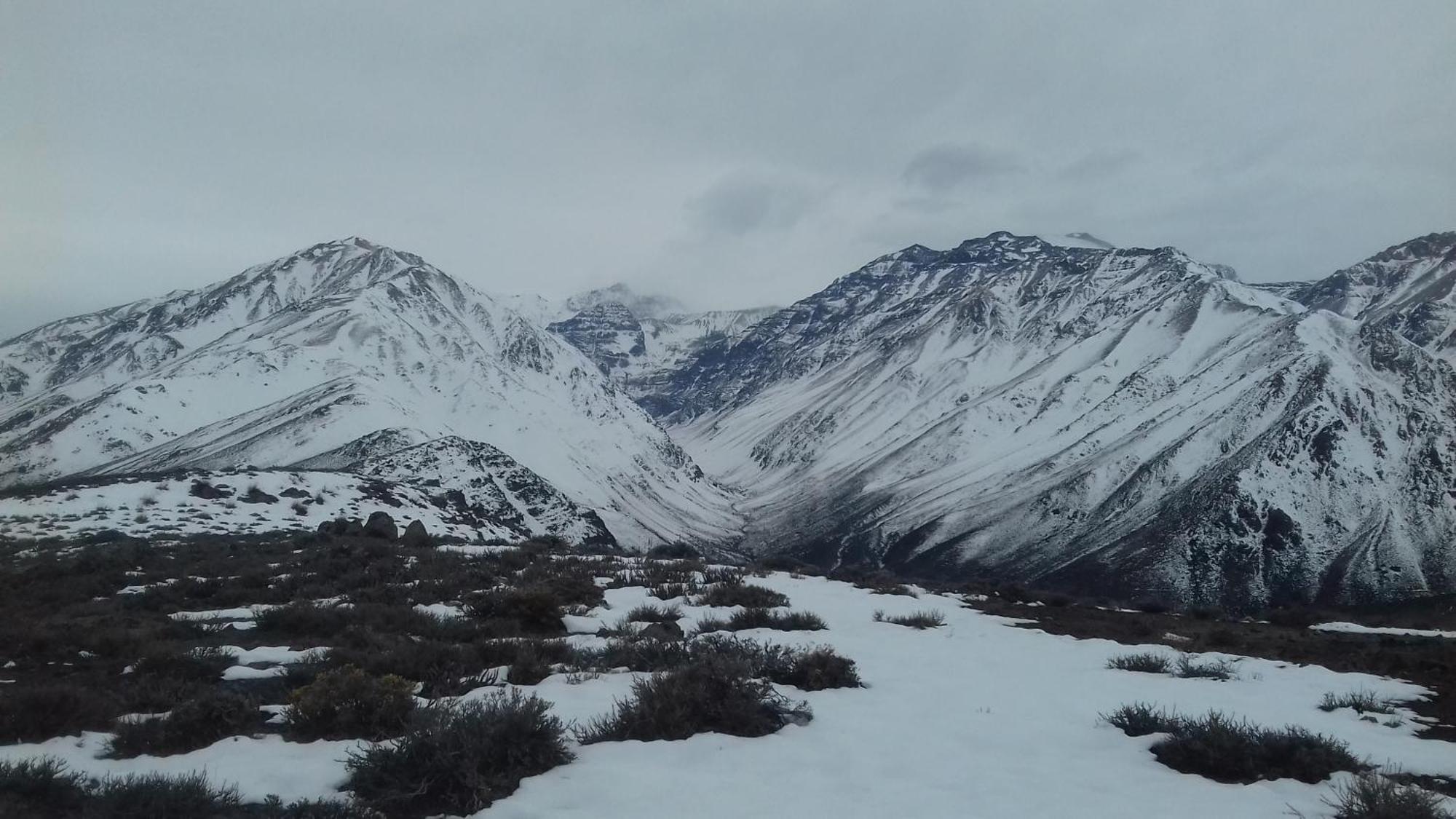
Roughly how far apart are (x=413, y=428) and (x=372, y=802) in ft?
278

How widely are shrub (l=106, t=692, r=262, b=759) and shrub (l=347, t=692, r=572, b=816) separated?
1646mm

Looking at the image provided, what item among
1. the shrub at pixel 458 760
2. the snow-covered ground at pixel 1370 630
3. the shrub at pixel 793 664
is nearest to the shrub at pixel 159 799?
the shrub at pixel 458 760

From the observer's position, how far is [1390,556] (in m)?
87.7

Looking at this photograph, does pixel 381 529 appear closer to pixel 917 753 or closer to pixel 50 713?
pixel 50 713

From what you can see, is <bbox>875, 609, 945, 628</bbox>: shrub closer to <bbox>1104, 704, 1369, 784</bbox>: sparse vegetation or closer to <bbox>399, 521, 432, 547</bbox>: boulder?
<bbox>1104, 704, 1369, 784</bbox>: sparse vegetation

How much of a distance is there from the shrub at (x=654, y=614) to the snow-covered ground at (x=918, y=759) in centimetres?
312

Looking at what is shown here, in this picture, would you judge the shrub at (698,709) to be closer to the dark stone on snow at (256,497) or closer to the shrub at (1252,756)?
the shrub at (1252,756)

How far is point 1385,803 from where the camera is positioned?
4.90m

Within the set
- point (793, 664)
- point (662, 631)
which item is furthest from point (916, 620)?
point (793, 664)

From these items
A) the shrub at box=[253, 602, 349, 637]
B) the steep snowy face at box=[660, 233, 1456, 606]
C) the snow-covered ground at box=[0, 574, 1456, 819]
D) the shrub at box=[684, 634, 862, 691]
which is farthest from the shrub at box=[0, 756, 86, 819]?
the steep snowy face at box=[660, 233, 1456, 606]

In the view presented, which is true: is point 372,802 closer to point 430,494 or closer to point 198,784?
point 198,784

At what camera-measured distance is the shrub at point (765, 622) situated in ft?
37.3

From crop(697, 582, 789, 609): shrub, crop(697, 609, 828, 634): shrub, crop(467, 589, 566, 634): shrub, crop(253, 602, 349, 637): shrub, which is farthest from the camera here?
crop(697, 582, 789, 609): shrub

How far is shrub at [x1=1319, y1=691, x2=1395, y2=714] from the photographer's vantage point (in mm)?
8156
